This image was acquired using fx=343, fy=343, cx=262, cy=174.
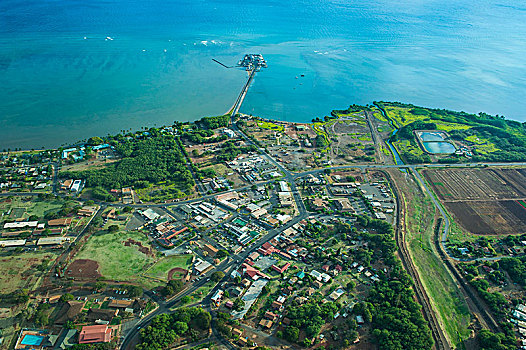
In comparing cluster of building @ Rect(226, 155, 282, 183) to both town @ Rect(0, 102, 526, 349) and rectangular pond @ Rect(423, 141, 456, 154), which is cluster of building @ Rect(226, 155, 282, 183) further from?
rectangular pond @ Rect(423, 141, 456, 154)

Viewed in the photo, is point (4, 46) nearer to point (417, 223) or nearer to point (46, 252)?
point (46, 252)

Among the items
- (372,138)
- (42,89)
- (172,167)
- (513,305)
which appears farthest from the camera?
(42,89)

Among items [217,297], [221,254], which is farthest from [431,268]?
[217,297]

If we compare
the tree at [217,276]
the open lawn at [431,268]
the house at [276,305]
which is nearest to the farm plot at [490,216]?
the open lawn at [431,268]

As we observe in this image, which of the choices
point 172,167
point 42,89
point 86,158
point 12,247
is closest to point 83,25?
point 42,89

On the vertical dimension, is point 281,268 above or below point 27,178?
below

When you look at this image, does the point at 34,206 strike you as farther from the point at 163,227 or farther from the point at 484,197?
the point at 484,197

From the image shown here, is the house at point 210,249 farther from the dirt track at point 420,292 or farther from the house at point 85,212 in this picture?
the dirt track at point 420,292
